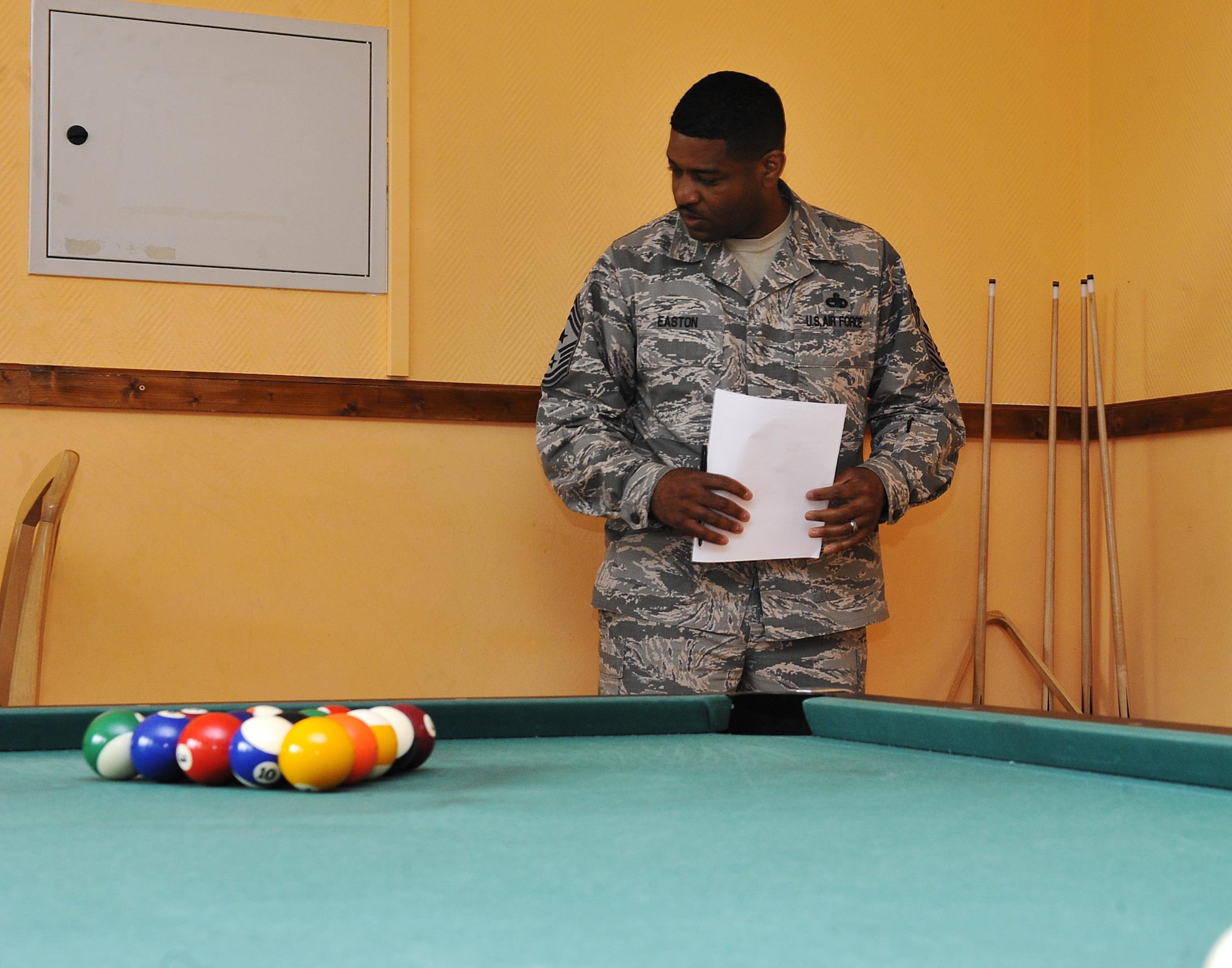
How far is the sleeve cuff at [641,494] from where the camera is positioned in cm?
237

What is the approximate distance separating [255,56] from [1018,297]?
1.95 metres

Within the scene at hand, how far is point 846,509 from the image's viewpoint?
2.39m

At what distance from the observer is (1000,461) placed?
3.38 m

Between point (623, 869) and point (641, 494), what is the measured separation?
5.09 feet

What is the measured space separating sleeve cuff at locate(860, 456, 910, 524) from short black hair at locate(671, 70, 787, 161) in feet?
2.03

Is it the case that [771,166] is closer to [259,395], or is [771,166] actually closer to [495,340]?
[495,340]

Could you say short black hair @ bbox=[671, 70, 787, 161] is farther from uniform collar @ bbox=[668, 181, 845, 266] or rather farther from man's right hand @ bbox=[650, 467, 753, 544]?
man's right hand @ bbox=[650, 467, 753, 544]

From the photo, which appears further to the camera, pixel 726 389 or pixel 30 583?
pixel 726 389

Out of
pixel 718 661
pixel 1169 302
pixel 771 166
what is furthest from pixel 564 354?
pixel 1169 302

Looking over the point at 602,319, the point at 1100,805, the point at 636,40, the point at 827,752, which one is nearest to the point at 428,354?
the point at 602,319

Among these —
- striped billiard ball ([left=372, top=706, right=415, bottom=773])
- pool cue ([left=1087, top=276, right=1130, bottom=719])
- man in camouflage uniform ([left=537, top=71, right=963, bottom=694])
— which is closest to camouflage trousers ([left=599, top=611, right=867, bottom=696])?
man in camouflage uniform ([left=537, top=71, right=963, bottom=694])

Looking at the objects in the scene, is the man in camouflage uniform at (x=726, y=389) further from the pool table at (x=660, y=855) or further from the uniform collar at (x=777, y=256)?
the pool table at (x=660, y=855)

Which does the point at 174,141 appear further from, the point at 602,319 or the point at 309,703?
the point at 309,703

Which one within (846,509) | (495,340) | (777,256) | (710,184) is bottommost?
(846,509)
